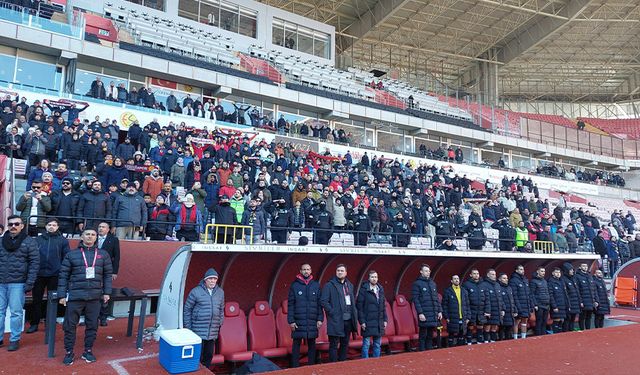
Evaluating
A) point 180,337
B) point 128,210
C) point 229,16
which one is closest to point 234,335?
point 180,337

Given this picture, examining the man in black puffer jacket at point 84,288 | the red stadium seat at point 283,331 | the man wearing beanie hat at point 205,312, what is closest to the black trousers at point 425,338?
the red stadium seat at point 283,331

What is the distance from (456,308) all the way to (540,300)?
2.63 metres

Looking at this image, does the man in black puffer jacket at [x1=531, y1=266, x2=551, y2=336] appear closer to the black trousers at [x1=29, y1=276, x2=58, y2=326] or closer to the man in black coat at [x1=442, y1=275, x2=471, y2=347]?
the man in black coat at [x1=442, y1=275, x2=471, y2=347]

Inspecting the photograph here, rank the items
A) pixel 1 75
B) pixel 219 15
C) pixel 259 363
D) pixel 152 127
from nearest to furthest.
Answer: pixel 259 363
pixel 152 127
pixel 1 75
pixel 219 15

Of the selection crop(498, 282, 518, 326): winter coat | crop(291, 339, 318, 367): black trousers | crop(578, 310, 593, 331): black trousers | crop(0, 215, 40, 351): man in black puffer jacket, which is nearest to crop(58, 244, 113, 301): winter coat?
crop(0, 215, 40, 351): man in black puffer jacket

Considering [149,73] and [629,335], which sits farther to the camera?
[149,73]

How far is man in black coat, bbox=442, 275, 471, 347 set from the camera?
28.5 feet

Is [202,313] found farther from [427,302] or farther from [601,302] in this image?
[601,302]

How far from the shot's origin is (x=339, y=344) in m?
7.37

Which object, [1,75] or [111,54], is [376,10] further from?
[1,75]

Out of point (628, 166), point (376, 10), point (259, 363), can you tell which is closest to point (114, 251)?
point (259, 363)

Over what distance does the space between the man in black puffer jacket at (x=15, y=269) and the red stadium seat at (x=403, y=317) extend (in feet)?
20.5

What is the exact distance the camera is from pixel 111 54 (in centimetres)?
2167

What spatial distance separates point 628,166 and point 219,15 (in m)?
42.4
